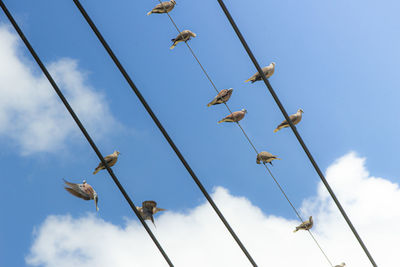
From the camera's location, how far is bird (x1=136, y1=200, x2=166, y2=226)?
6.01 meters

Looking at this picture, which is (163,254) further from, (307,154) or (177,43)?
(177,43)

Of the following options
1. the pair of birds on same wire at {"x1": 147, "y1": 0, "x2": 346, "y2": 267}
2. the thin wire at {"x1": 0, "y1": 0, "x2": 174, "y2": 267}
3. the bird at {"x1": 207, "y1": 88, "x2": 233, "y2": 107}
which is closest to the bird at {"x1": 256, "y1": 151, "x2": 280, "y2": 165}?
the pair of birds on same wire at {"x1": 147, "y1": 0, "x2": 346, "y2": 267}

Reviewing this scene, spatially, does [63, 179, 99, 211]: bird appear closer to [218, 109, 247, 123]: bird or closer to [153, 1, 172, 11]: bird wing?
[218, 109, 247, 123]: bird

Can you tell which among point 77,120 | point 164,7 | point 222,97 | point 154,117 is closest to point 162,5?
point 164,7

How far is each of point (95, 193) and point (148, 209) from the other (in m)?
0.76

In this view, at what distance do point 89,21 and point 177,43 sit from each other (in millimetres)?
2326

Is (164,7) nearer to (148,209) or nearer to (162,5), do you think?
(162,5)

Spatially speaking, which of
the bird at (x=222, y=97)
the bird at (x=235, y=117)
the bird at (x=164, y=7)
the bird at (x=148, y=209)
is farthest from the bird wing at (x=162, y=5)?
the bird at (x=148, y=209)

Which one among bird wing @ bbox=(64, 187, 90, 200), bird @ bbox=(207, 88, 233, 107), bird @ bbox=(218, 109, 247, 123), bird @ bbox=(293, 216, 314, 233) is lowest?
bird @ bbox=(293, 216, 314, 233)

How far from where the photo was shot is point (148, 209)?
6047 mm

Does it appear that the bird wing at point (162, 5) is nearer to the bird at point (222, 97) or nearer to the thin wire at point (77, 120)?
the bird at point (222, 97)

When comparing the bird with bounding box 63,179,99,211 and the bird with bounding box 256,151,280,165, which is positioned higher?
the bird with bounding box 63,179,99,211

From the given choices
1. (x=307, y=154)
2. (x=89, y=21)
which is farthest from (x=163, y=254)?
(x=89, y=21)

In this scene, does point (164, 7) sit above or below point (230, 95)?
above
